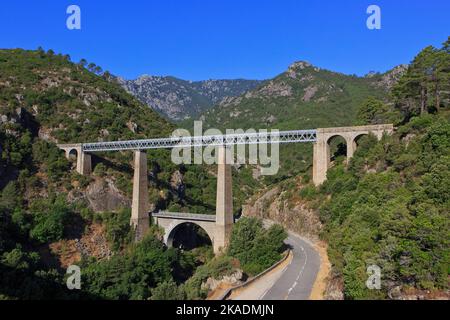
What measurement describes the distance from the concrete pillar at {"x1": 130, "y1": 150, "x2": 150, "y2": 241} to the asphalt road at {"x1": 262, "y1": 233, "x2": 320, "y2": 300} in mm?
23978

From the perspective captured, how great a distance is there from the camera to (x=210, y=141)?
5022cm

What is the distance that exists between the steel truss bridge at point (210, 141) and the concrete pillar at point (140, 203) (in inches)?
130

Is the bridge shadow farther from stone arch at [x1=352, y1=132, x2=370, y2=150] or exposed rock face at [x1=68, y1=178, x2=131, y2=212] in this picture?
stone arch at [x1=352, y1=132, x2=370, y2=150]

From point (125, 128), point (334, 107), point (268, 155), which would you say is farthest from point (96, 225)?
point (334, 107)

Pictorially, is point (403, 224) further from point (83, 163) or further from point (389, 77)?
point (389, 77)

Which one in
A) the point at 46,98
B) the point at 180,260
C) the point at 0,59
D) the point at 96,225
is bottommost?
the point at 180,260

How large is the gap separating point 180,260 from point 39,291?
1967 cm

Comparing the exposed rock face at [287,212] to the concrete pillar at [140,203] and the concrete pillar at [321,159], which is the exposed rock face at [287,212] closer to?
the concrete pillar at [321,159]

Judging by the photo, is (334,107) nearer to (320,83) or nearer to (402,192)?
(320,83)

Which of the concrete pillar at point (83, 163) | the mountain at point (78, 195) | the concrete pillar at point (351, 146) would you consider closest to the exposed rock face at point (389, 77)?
the mountain at point (78, 195)

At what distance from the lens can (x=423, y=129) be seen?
34.8m

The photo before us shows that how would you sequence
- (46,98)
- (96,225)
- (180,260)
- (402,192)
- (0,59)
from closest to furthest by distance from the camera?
(402,192), (180,260), (96,225), (46,98), (0,59)

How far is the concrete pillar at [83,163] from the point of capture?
192 ft

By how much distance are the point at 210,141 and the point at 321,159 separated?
1465cm
